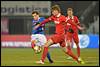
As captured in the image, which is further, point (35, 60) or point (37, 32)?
point (35, 60)

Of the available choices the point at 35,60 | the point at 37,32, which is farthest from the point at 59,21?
the point at 35,60

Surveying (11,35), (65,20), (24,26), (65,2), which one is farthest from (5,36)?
(65,20)

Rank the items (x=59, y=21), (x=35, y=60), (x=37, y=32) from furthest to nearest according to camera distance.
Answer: (x=35, y=60) → (x=37, y=32) → (x=59, y=21)

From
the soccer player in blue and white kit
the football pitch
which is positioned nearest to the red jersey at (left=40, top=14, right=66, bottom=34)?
the soccer player in blue and white kit

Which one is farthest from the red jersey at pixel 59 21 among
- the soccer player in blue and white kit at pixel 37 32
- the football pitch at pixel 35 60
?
the football pitch at pixel 35 60

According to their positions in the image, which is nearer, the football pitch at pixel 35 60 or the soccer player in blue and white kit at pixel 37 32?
the football pitch at pixel 35 60

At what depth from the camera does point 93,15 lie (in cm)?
3662

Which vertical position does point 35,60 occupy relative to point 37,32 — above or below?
below

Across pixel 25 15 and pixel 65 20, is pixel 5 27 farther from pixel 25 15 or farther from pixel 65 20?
pixel 65 20

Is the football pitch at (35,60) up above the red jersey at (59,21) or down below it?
below

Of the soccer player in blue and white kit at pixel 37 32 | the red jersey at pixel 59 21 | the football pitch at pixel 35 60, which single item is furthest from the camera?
the soccer player in blue and white kit at pixel 37 32

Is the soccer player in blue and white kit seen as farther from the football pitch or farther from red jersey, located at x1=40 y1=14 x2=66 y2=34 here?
red jersey, located at x1=40 y1=14 x2=66 y2=34

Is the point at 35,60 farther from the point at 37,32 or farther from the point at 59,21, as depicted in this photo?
the point at 59,21

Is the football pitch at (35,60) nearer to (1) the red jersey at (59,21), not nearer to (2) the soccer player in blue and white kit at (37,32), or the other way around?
(2) the soccer player in blue and white kit at (37,32)
